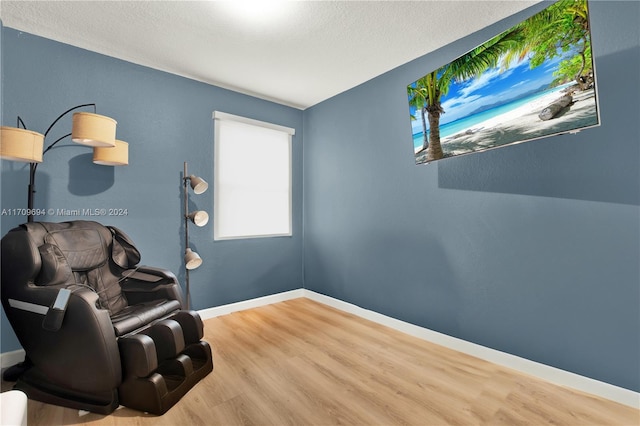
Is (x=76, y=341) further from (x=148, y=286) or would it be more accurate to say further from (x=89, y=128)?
(x=89, y=128)

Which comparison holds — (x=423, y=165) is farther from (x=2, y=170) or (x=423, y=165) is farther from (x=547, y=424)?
(x=2, y=170)

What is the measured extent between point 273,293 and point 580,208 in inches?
127

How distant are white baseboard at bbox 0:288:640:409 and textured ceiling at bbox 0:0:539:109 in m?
2.57

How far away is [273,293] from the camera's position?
4.02 metres

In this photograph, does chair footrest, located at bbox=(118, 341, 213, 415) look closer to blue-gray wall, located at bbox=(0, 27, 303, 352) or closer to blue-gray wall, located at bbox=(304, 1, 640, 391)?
blue-gray wall, located at bbox=(0, 27, 303, 352)

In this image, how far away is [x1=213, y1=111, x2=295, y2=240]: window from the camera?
3611 mm

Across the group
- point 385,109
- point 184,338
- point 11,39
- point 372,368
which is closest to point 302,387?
point 372,368

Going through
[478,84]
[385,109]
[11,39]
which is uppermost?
[11,39]

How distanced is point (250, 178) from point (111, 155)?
1.54 metres

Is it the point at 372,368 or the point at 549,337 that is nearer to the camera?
the point at 549,337

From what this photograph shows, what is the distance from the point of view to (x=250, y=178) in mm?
3867

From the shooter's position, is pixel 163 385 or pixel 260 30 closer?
pixel 163 385

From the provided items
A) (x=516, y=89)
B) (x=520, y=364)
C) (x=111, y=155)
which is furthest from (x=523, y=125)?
(x=111, y=155)

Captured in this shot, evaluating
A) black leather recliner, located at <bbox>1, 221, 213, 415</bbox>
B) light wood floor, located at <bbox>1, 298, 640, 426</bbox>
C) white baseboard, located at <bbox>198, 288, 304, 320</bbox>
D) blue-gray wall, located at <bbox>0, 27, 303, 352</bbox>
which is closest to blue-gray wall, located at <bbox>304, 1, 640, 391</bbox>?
light wood floor, located at <bbox>1, 298, 640, 426</bbox>
